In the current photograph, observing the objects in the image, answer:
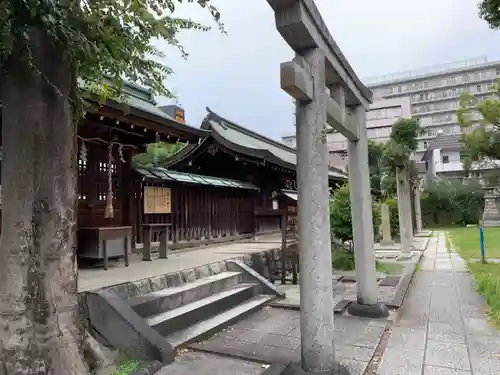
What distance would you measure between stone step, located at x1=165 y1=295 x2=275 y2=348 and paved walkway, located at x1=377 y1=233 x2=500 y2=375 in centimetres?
209

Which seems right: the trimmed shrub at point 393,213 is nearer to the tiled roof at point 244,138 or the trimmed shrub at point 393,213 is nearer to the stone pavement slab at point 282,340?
the tiled roof at point 244,138

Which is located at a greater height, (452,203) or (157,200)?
(452,203)

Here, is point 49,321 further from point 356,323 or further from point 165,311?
point 356,323

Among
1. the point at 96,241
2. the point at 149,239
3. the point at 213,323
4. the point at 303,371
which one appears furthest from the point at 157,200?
the point at 303,371

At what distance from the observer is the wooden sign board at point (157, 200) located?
356 inches

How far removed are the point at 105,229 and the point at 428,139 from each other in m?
69.5

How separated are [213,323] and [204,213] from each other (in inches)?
256

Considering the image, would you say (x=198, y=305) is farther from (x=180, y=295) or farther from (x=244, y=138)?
(x=244, y=138)

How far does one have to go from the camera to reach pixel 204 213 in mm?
11359

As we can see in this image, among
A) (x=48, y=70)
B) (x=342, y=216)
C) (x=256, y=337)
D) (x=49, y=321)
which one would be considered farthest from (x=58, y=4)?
(x=342, y=216)

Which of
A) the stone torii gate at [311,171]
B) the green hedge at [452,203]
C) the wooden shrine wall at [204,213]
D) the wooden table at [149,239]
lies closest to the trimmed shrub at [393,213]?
the wooden shrine wall at [204,213]

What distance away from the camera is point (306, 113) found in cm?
360

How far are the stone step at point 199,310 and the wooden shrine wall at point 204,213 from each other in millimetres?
3494

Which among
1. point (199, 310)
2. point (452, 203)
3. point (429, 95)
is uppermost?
point (429, 95)
